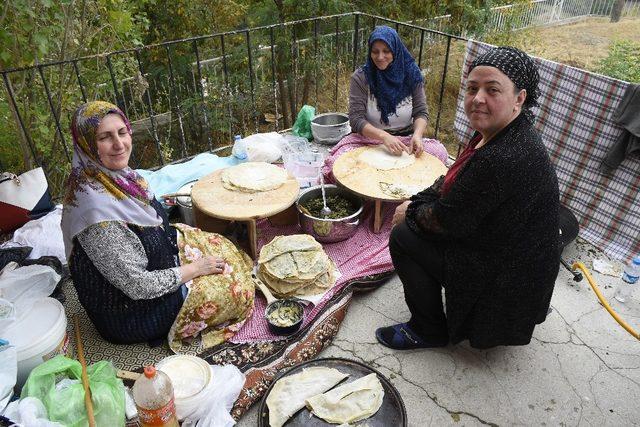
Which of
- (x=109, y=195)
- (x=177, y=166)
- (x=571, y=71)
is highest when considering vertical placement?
(x=571, y=71)

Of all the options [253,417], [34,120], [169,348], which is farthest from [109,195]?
[34,120]

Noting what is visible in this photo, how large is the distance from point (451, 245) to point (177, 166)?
255 centimetres

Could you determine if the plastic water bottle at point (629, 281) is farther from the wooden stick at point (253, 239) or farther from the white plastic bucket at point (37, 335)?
the white plastic bucket at point (37, 335)

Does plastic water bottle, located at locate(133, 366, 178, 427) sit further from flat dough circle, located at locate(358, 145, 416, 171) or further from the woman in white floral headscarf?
flat dough circle, located at locate(358, 145, 416, 171)

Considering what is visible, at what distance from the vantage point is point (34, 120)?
4.08m

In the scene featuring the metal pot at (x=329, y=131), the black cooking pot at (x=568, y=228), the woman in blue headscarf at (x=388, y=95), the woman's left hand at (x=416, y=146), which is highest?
the woman in blue headscarf at (x=388, y=95)

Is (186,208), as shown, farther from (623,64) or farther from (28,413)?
(623,64)

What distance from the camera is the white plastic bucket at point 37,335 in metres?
1.90

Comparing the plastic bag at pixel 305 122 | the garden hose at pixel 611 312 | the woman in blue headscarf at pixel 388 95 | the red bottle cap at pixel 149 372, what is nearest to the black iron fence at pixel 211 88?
the plastic bag at pixel 305 122

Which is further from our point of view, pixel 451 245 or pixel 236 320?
pixel 236 320

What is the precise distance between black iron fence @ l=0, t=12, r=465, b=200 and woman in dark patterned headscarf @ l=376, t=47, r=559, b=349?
2882 mm

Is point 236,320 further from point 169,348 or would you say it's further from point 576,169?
point 576,169

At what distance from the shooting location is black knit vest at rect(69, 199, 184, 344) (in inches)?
80.0

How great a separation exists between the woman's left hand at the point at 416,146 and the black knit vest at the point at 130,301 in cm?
195
